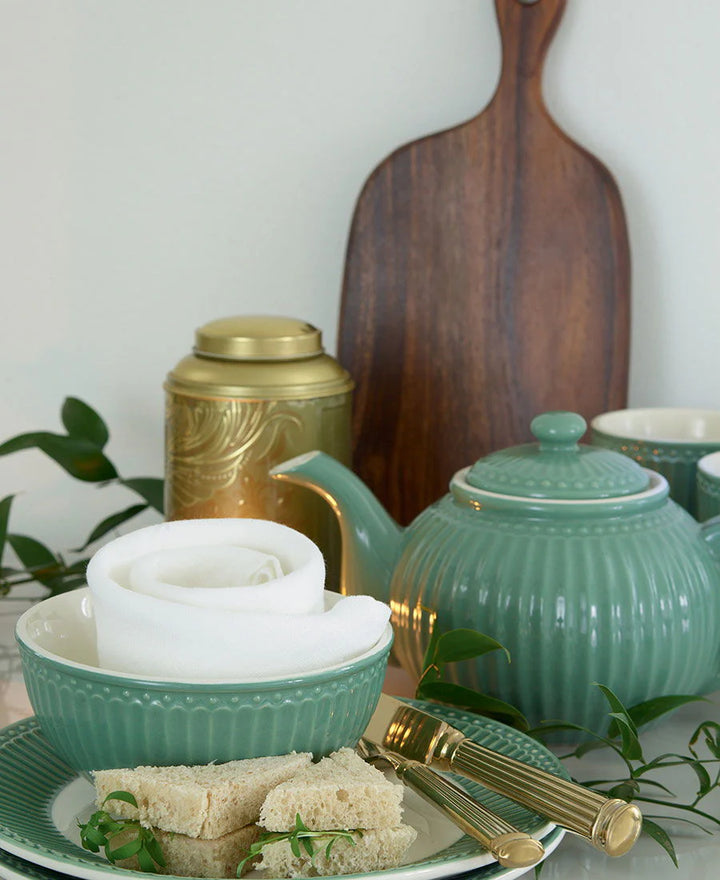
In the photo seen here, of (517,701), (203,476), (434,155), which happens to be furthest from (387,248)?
Answer: (517,701)

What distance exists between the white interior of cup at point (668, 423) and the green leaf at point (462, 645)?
9.4 inches

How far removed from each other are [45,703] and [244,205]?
0.52m

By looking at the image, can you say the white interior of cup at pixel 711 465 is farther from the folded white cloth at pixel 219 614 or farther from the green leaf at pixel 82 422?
the green leaf at pixel 82 422

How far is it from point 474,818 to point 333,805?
0.16 feet

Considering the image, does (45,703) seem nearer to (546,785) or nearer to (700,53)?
(546,785)

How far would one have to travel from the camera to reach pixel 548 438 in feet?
1.73

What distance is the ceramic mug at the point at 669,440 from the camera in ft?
2.09

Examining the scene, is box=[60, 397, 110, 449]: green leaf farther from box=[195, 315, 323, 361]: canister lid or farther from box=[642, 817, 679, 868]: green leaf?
box=[642, 817, 679, 868]: green leaf

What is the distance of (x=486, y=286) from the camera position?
782 millimetres

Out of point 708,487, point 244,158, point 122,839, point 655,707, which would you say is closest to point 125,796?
point 122,839

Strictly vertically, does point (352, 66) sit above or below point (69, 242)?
above

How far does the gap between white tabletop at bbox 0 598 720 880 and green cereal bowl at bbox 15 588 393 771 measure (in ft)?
0.32

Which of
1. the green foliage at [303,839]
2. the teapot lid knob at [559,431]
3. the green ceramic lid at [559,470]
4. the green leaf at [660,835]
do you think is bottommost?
the green leaf at [660,835]

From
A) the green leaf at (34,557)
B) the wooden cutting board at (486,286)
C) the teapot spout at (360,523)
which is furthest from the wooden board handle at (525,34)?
the green leaf at (34,557)
